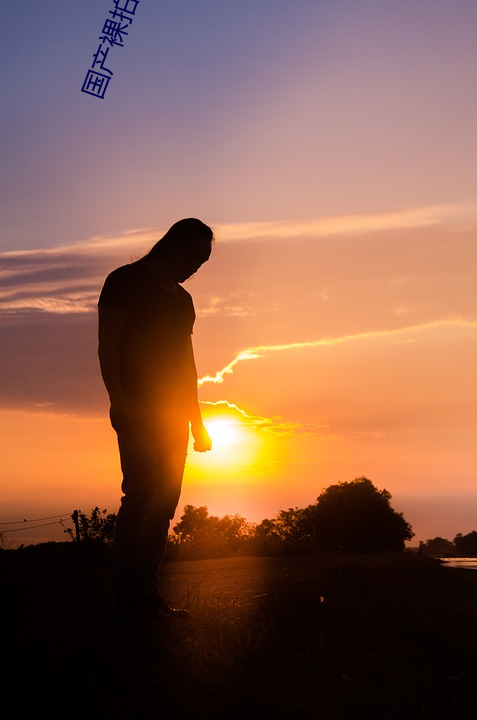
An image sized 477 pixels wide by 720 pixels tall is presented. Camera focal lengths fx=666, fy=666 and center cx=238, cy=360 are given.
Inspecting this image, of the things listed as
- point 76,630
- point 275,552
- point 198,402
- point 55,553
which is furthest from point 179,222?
point 55,553

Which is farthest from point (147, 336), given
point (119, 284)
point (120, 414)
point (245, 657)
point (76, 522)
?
point (76, 522)

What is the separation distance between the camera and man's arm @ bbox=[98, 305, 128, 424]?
4.28 meters

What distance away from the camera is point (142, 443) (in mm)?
4262

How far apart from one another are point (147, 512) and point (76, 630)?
0.81 m

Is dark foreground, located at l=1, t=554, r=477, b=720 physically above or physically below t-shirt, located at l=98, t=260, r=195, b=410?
below

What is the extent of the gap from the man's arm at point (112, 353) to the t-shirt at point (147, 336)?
5cm

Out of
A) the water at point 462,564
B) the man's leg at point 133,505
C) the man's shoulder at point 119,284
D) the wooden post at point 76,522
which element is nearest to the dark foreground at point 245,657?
the man's leg at point 133,505

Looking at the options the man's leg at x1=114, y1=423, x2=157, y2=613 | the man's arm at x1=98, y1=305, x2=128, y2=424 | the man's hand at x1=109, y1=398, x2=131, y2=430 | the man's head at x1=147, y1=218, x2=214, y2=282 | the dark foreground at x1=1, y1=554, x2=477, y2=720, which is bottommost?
the dark foreground at x1=1, y1=554, x2=477, y2=720

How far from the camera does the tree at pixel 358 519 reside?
41.0 m

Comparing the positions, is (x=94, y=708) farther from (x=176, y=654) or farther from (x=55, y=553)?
(x=55, y=553)

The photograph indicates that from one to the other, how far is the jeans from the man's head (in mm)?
1102

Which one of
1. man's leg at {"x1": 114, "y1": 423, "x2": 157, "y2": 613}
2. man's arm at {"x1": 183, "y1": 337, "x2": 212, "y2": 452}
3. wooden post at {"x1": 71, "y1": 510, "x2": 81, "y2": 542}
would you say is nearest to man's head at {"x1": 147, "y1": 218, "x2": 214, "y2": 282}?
man's arm at {"x1": 183, "y1": 337, "x2": 212, "y2": 452}

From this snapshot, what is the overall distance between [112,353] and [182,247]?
96 centimetres

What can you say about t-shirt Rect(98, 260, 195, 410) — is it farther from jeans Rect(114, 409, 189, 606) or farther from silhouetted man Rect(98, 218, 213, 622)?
jeans Rect(114, 409, 189, 606)
